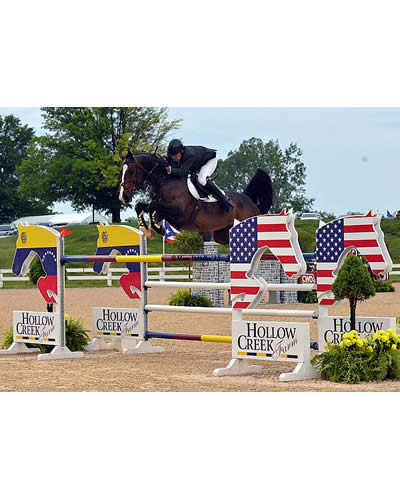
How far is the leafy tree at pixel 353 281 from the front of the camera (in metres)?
7.09

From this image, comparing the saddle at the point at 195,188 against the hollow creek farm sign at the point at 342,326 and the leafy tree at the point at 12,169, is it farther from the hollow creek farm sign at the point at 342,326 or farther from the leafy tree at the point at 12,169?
the leafy tree at the point at 12,169

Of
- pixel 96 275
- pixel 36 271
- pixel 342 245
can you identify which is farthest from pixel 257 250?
pixel 96 275

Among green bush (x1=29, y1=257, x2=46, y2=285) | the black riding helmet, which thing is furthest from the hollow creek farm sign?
green bush (x1=29, y1=257, x2=46, y2=285)

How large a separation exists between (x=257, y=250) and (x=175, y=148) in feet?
11.2

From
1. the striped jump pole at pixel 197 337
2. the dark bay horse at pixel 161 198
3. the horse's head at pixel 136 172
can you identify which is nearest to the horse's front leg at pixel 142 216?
the dark bay horse at pixel 161 198

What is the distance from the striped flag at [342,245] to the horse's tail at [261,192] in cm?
443

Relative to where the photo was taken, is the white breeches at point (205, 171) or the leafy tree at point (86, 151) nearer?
the white breeches at point (205, 171)

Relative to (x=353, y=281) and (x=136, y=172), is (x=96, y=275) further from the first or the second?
(x=353, y=281)

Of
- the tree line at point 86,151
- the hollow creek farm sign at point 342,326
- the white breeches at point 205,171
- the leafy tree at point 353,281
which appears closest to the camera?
the leafy tree at point 353,281

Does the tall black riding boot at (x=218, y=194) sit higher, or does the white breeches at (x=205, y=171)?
the white breeches at (x=205, y=171)

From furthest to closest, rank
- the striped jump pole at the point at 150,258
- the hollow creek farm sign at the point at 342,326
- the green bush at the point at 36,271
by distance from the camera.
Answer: the green bush at the point at 36,271 → the striped jump pole at the point at 150,258 → the hollow creek farm sign at the point at 342,326

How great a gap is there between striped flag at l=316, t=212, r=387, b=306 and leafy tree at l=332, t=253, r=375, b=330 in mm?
241

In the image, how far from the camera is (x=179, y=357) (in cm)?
936

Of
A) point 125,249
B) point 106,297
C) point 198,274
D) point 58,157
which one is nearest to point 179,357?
point 125,249
